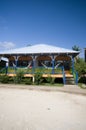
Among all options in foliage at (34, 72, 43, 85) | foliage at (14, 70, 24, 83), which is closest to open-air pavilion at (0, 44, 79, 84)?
foliage at (34, 72, 43, 85)

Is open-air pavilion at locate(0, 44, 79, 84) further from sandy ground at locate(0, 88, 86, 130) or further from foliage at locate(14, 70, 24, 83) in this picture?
sandy ground at locate(0, 88, 86, 130)

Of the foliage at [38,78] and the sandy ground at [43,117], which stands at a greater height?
the foliage at [38,78]

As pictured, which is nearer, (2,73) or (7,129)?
(7,129)

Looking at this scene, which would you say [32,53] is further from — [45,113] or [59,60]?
[45,113]

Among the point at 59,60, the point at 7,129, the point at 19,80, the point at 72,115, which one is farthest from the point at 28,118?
the point at 59,60

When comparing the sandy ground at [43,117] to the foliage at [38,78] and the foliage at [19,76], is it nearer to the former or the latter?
the foliage at [38,78]

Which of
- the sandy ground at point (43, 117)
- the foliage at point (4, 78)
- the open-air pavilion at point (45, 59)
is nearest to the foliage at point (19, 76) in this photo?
the foliage at point (4, 78)

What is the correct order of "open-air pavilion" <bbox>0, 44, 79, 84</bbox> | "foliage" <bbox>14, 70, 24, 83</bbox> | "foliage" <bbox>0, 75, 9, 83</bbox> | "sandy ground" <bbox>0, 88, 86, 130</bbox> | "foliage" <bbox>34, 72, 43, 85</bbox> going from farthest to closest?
1. "open-air pavilion" <bbox>0, 44, 79, 84</bbox>
2. "foliage" <bbox>0, 75, 9, 83</bbox>
3. "foliage" <bbox>14, 70, 24, 83</bbox>
4. "foliage" <bbox>34, 72, 43, 85</bbox>
5. "sandy ground" <bbox>0, 88, 86, 130</bbox>

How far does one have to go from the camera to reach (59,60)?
67.7ft

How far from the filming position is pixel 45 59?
2083cm

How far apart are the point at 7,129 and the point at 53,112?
2.55 meters

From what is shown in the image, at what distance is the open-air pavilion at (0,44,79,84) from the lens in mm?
15923

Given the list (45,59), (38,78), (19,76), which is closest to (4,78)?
(19,76)

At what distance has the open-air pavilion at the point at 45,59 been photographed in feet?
52.2
